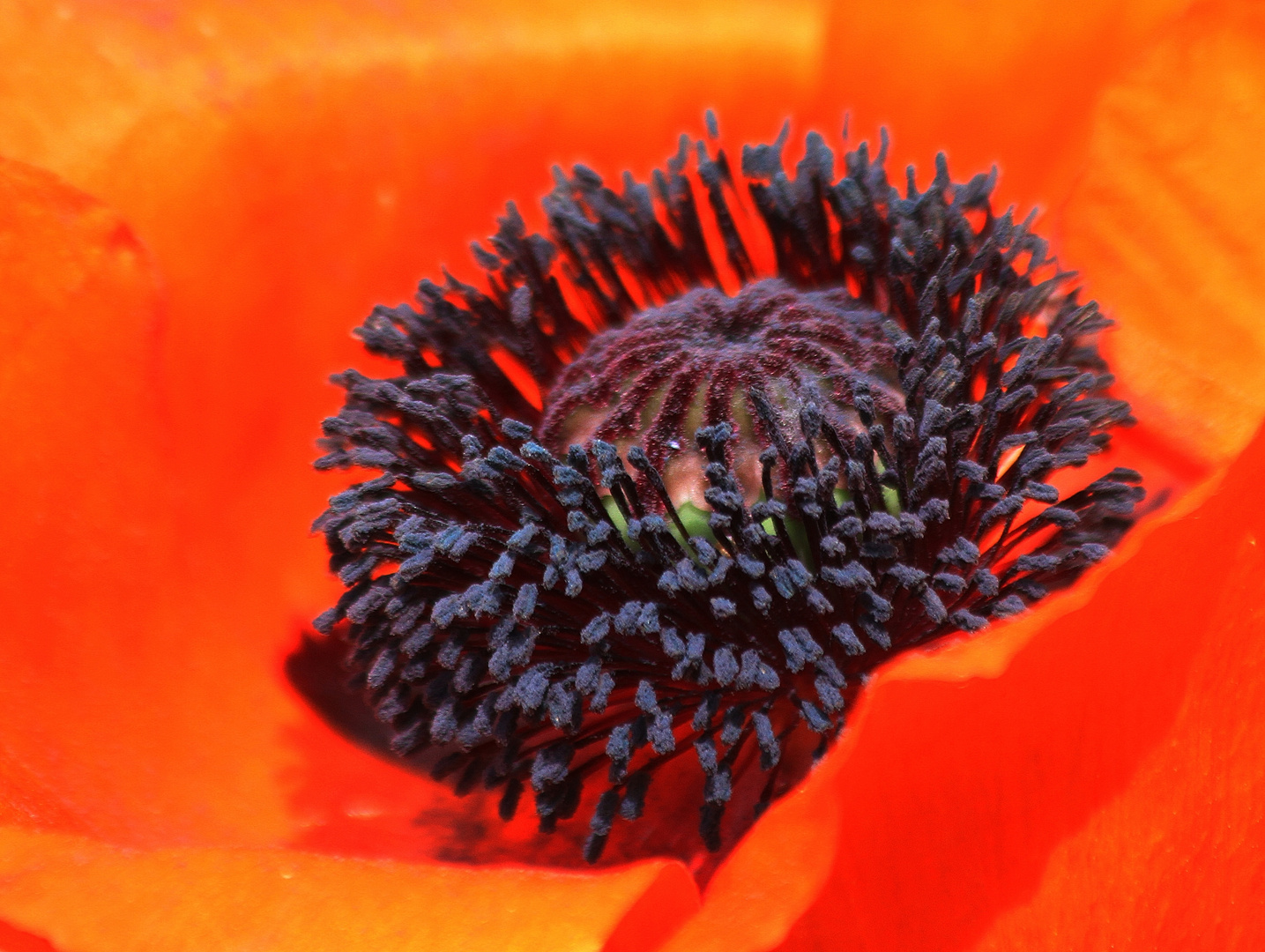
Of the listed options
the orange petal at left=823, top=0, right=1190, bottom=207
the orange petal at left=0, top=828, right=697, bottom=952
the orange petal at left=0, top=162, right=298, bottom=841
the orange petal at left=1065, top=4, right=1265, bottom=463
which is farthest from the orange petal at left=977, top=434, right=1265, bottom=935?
the orange petal at left=823, top=0, right=1190, bottom=207

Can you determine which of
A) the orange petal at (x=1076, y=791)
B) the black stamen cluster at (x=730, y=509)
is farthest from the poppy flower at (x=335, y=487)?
the black stamen cluster at (x=730, y=509)

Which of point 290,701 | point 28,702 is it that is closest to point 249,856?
point 28,702

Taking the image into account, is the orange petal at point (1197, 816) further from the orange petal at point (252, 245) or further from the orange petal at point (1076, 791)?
the orange petal at point (252, 245)

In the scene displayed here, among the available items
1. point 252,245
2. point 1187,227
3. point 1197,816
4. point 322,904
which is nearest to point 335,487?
point 252,245

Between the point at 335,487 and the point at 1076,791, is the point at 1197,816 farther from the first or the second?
the point at 335,487

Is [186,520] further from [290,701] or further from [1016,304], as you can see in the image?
[1016,304]

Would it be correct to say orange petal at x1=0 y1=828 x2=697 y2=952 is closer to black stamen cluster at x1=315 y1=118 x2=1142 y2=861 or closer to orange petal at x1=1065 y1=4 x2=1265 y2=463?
black stamen cluster at x1=315 y1=118 x2=1142 y2=861

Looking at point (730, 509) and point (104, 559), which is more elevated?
point (104, 559)
